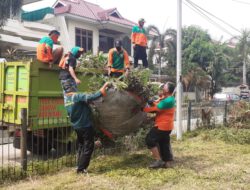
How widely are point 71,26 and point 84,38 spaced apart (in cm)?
167

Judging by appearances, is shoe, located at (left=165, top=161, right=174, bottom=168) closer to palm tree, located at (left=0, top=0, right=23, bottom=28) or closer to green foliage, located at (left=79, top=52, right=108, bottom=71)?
green foliage, located at (left=79, top=52, right=108, bottom=71)

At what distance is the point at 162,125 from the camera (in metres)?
5.79

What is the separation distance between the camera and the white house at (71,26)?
65.3 ft

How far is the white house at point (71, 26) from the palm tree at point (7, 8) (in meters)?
1.45

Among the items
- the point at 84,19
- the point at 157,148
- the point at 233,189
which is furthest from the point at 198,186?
the point at 84,19

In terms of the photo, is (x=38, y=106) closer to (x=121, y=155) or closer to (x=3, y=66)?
(x=3, y=66)

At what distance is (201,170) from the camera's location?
5.68 m

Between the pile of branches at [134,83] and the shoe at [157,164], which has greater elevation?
the pile of branches at [134,83]

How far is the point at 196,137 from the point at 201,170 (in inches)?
142

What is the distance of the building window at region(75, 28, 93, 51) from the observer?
75.2 ft

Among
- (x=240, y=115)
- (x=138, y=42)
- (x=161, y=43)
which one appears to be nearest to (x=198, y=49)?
(x=161, y=43)

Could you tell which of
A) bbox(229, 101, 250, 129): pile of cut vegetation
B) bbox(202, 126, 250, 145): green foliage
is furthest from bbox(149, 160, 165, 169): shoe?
bbox(229, 101, 250, 129): pile of cut vegetation

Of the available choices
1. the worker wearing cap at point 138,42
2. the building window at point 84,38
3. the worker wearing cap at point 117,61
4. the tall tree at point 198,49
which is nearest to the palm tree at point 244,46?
the tall tree at point 198,49

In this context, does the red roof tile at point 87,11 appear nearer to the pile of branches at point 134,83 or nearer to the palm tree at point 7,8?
the palm tree at point 7,8
